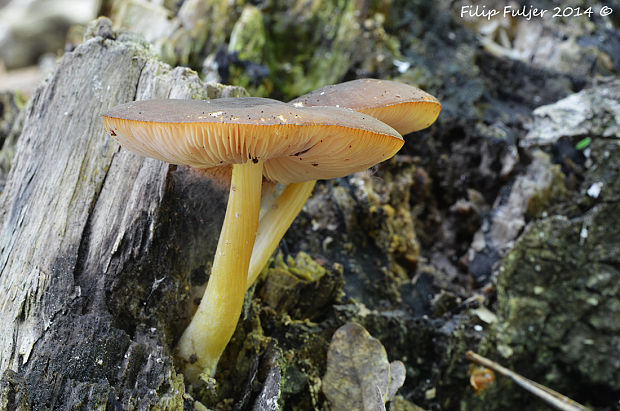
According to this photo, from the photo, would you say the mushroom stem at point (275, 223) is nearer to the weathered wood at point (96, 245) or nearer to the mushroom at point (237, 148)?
the mushroom at point (237, 148)

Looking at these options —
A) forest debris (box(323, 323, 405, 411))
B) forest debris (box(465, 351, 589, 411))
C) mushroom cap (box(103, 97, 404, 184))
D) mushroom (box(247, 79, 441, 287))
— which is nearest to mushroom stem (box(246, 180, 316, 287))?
mushroom (box(247, 79, 441, 287))

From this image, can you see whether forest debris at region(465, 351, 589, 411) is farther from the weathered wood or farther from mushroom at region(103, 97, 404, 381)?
the weathered wood

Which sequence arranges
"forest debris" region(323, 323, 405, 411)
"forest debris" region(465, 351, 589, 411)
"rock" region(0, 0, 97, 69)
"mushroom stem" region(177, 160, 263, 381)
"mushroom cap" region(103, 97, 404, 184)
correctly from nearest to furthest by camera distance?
"mushroom cap" region(103, 97, 404, 184)
"mushroom stem" region(177, 160, 263, 381)
"forest debris" region(323, 323, 405, 411)
"forest debris" region(465, 351, 589, 411)
"rock" region(0, 0, 97, 69)

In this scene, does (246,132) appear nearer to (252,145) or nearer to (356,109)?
(252,145)

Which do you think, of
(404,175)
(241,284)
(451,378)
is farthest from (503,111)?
(241,284)

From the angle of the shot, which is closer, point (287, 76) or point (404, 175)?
point (404, 175)

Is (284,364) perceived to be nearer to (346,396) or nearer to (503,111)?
(346,396)

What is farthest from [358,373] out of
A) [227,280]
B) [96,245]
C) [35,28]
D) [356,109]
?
[35,28]
